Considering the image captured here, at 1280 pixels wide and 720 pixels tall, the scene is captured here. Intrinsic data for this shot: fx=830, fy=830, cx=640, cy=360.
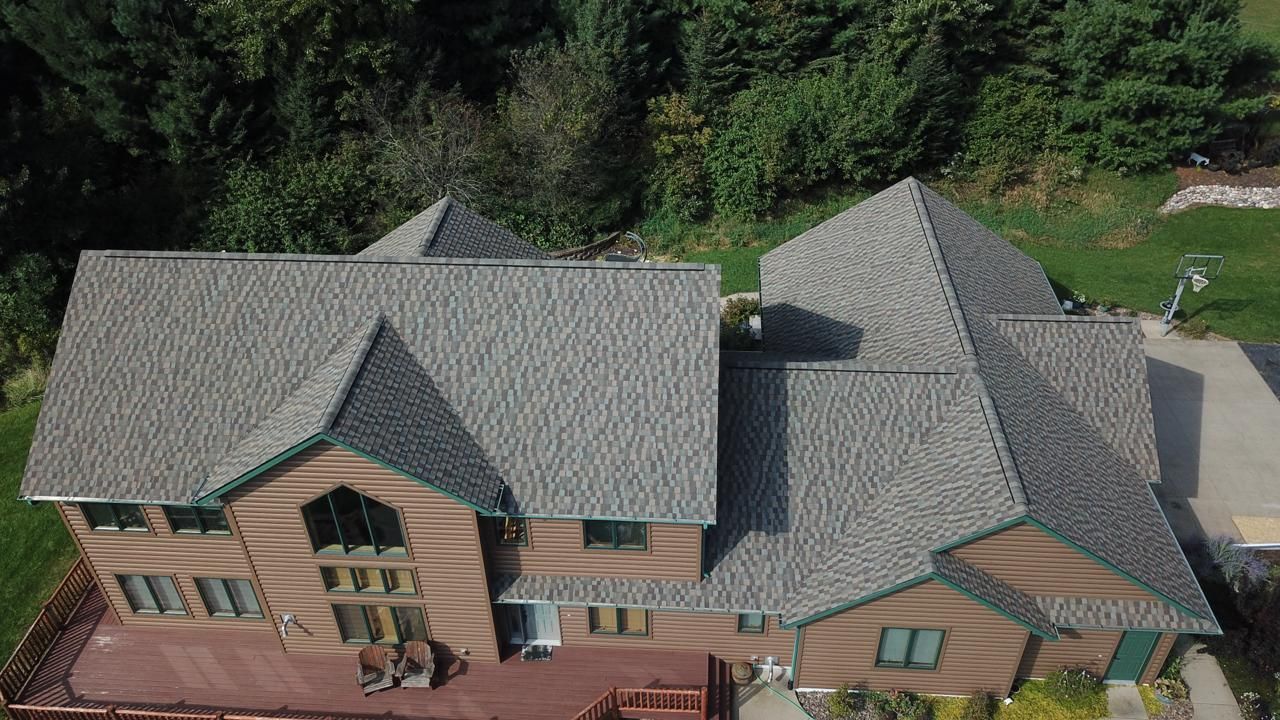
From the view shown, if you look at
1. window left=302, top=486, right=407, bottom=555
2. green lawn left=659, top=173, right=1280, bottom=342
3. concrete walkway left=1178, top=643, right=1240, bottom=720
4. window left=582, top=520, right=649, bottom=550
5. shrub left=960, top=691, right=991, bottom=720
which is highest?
window left=302, top=486, right=407, bottom=555

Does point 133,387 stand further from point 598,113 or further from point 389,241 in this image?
point 598,113

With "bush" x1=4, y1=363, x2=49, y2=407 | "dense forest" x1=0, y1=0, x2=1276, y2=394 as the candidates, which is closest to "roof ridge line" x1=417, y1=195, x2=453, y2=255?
"dense forest" x1=0, y1=0, x2=1276, y2=394

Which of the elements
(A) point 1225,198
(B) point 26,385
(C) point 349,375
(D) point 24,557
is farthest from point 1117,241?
(B) point 26,385

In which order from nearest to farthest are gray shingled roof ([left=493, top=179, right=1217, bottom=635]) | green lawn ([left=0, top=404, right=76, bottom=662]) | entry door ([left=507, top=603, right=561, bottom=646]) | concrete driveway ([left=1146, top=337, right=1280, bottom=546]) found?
gray shingled roof ([left=493, top=179, right=1217, bottom=635]), entry door ([left=507, top=603, right=561, bottom=646]), green lawn ([left=0, top=404, right=76, bottom=662]), concrete driveway ([left=1146, top=337, right=1280, bottom=546])

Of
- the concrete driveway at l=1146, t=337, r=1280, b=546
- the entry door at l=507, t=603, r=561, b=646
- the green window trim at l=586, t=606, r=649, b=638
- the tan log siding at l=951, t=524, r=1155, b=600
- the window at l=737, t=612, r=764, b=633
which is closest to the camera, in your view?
the tan log siding at l=951, t=524, r=1155, b=600

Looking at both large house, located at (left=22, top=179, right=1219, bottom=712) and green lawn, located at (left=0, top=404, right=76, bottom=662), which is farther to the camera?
green lawn, located at (left=0, top=404, right=76, bottom=662)

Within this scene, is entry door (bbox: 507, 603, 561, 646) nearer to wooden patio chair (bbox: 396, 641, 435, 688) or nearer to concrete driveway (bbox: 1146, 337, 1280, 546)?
wooden patio chair (bbox: 396, 641, 435, 688)
